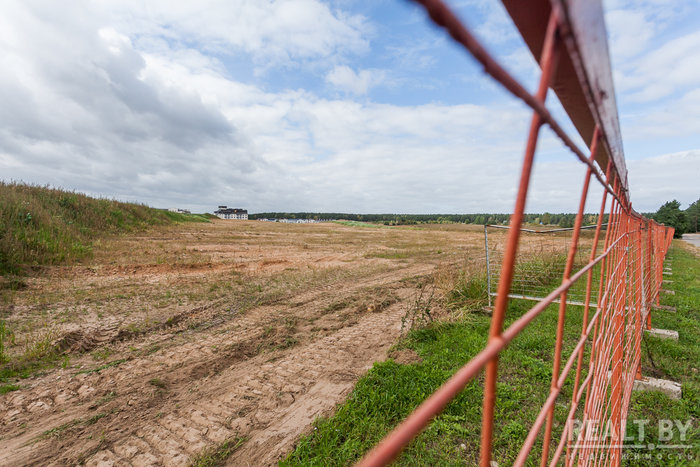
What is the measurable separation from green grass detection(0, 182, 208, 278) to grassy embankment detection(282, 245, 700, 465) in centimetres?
748

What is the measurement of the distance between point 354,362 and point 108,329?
385 centimetres

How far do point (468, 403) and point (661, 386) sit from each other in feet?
7.41

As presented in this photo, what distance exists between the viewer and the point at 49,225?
10.5 meters

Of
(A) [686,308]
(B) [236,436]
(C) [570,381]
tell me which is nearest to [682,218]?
(A) [686,308]

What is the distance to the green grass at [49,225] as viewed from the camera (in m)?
7.80

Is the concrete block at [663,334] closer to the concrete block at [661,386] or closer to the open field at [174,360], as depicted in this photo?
the concrete block at [661,386]

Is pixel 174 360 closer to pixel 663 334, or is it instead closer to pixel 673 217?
pixel 663 334

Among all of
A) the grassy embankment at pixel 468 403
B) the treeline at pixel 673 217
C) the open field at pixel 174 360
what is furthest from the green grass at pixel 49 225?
the treeline at pixel 673 217

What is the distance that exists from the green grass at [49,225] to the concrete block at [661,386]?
33.9ft

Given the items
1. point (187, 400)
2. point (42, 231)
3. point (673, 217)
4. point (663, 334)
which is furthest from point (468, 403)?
point (673, 217)

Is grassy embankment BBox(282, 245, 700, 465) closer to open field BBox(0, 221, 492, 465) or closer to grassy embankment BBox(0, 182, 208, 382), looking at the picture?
open field BBox(0, 221, 492, 465)

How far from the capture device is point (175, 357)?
14.7 feet

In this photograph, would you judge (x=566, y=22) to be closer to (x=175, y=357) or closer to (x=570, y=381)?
(x=570, y=381)

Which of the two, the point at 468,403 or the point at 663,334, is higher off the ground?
the point at 663,334
